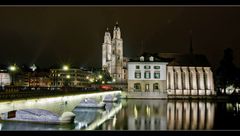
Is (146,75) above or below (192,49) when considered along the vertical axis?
below

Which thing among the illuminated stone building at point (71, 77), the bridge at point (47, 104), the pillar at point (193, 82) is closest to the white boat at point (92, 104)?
the bridge at point (47, 104)

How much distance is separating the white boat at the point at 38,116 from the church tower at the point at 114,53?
155 ft

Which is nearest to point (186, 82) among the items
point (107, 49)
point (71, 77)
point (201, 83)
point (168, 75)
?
point (201, 83)

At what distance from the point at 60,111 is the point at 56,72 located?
6031 centimetres

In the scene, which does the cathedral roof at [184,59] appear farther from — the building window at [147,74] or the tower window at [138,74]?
the tower window at [138,74]

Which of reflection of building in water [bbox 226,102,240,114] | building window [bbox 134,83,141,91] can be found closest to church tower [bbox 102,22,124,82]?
building window [bbox 134,83,141,91]

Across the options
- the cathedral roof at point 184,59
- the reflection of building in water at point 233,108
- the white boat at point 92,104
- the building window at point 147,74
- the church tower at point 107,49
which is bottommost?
the reflection of building in water at point 233,108

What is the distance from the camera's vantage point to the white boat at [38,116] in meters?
20.0

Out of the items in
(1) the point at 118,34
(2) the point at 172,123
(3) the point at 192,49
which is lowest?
(2) the point at 172,123

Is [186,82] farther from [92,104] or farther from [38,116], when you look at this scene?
[38,116]

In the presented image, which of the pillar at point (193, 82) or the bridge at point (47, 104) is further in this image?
the pillar at point (193, 82)
